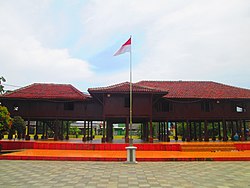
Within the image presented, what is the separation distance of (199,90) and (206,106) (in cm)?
175

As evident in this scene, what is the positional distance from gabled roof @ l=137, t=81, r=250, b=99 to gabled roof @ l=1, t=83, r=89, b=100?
21.8ft

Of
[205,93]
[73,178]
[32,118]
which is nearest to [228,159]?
[73,178]

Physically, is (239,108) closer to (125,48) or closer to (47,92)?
(125,48)

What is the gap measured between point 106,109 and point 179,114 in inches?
277

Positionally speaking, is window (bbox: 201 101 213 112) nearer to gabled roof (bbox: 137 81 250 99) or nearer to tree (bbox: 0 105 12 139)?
gabled roof (bbox: 137 81 250 99)

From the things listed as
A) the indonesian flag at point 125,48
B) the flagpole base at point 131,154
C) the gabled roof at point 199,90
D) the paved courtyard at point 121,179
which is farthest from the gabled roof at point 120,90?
the paved courtyard at point 121,179

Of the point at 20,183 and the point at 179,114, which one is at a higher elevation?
the point at 179,114

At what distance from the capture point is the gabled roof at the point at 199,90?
801 inches

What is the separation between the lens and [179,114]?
66.6 feet

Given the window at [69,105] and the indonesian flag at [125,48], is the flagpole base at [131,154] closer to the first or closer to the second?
the indonesian flag at [125,48]

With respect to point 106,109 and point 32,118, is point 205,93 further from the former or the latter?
point 32,118

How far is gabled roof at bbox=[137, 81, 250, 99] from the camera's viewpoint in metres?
20.3

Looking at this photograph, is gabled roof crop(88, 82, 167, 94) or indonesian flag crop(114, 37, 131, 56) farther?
gabled roof crop(88, 82, 167, 94)

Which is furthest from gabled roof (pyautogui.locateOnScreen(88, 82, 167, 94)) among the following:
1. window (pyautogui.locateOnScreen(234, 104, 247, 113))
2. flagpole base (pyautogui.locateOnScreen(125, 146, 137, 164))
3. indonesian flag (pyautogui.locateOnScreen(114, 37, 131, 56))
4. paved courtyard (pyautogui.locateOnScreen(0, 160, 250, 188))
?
paved courtyard (pyautogui.locateOnScreen(0, 160, 250, 188))
